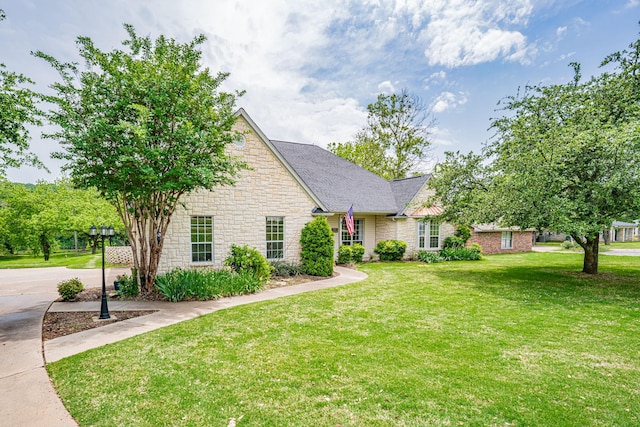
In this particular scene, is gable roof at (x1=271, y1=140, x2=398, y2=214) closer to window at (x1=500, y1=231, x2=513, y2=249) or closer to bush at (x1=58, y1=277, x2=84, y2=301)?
bush at (x1=58, y1=277, x2=84, y2=301)

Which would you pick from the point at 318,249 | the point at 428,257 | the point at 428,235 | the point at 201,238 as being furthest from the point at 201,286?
the point at 428,235

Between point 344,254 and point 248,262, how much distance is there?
23.5 ft

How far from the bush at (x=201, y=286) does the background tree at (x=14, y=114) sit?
5175 millimetres

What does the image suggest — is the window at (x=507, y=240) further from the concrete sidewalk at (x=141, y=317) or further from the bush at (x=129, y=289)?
the bush at (x=129, y=289)

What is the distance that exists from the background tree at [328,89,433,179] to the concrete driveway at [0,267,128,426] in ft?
103

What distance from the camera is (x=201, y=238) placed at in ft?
43.9

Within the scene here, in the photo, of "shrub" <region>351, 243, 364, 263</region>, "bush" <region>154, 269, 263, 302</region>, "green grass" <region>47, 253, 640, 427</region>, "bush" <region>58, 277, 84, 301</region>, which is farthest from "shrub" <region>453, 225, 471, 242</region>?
"bush" <region>58, 277, 84, 301</region>

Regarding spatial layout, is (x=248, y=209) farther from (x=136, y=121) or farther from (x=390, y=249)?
(x=390, y=249)

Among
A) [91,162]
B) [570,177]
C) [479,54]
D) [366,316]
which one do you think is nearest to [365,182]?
[479,54]

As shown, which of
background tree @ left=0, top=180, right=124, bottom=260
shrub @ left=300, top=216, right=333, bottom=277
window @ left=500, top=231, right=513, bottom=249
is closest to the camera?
shrub @ left=300, top=216, right=333, bottom=277

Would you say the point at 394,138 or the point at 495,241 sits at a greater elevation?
the point at 394,138

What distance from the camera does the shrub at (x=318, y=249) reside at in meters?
14.9

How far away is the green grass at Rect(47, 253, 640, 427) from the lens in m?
4.19

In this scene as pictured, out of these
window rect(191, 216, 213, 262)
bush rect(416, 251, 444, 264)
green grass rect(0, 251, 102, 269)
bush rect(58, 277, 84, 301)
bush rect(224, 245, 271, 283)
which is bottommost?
green grass rect(0, 251, 102, 269)
